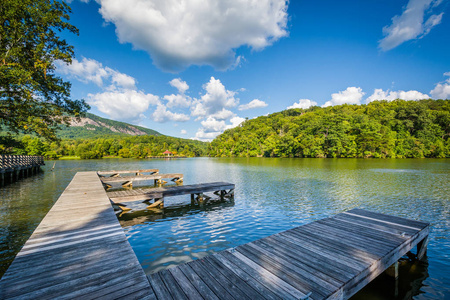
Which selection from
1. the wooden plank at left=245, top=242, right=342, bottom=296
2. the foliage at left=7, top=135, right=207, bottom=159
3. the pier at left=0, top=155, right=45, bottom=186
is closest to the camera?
the wooden plank at left=245, top=242, right=342, bottom=296

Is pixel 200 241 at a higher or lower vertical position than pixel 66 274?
lower

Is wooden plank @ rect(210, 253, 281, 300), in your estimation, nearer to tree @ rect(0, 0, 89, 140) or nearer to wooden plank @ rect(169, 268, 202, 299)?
wooden plank @ rect(169, 268, 202, 299)

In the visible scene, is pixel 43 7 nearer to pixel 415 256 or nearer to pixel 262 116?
pixel 415 256

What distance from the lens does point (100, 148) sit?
88.0 m

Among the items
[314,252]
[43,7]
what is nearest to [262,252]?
[314,252]

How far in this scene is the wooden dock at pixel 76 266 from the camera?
2.77 meters

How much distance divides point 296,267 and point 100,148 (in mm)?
101690

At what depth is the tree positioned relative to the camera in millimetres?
12906

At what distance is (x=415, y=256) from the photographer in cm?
578

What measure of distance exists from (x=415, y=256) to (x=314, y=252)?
13.2 feet

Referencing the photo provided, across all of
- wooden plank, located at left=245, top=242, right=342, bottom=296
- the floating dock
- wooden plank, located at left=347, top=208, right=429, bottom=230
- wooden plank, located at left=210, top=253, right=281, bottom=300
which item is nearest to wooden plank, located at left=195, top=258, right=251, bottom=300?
the floating dock

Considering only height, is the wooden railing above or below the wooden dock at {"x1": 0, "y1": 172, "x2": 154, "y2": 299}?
above

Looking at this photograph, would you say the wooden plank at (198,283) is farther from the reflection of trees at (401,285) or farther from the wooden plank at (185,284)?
the reflection of trees at (401,285)

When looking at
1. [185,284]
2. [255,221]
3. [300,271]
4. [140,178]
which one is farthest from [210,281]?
[140,178]
